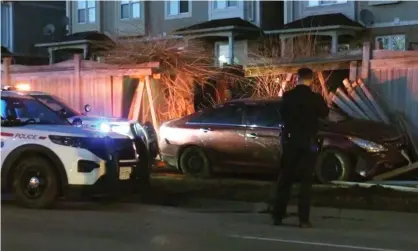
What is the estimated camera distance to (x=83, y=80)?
52.9ft

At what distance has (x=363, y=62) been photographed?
1268cm

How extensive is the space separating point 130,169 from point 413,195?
401cm

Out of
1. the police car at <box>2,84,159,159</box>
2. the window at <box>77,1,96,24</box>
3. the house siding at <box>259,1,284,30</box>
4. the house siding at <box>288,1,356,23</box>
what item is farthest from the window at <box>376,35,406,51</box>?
the window at <box>77,1,96,24</box>

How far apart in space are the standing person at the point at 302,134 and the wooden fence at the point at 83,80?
691 cm

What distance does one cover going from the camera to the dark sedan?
448 inches

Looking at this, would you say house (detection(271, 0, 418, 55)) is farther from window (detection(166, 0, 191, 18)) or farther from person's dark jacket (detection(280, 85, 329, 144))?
person's dark jacket (detection(280, 85, 329, 144))

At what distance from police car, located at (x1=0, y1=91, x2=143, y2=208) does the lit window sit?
20.8 meters

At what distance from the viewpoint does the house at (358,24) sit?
23.9 meters

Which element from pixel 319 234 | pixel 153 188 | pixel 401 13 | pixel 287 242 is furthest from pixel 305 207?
pixel 401 13

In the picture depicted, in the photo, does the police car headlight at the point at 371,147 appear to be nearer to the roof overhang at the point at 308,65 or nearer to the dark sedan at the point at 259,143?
the dark sedan at the point at 259,143

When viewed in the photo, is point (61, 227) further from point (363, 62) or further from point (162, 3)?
point (162, 3)

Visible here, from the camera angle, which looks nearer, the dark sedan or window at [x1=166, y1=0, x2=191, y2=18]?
the dark sedan

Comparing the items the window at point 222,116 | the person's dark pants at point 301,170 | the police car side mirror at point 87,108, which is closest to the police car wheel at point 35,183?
the person's dark pants at point 301,170

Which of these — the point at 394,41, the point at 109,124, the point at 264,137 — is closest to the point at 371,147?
the point at 264,137
